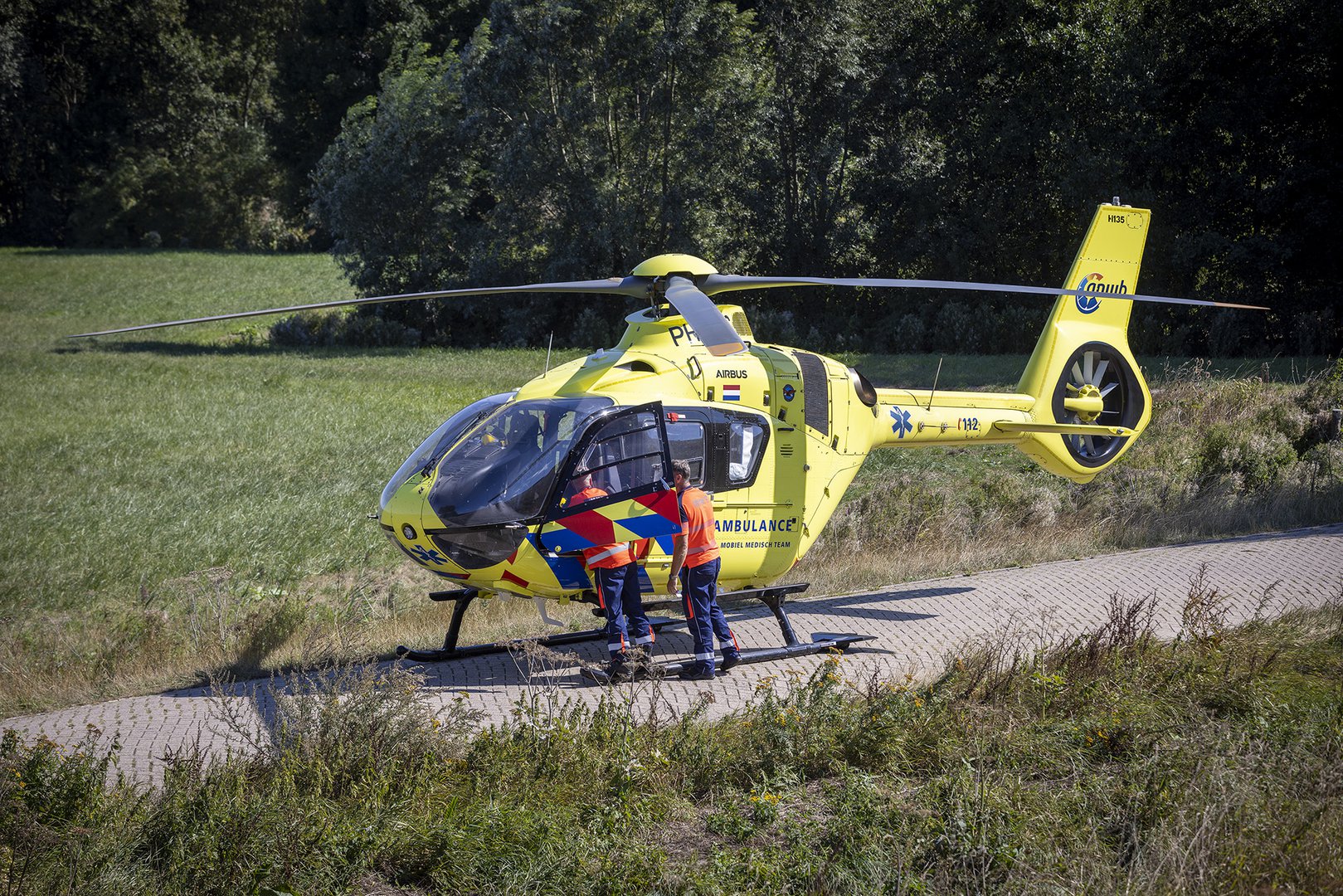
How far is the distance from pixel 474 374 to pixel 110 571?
16.1 m

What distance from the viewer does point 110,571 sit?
1324cm

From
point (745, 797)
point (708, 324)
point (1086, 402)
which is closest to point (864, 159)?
point (1086, 402)

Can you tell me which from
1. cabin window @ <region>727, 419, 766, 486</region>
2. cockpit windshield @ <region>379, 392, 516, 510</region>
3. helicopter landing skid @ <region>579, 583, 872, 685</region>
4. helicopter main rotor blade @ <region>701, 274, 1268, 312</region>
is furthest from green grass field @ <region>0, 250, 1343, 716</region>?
helicopter main rotor blade @ <region>701, 274, 1268, 312</region>

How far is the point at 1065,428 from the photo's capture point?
483 inches

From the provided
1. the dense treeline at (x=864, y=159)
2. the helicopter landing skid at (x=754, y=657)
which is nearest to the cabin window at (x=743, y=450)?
the helicopter landing skid at (x=754, y=657)

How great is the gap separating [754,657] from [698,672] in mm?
691

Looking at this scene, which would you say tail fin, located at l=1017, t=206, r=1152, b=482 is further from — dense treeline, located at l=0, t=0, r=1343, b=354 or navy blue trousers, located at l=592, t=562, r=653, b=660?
dense treeline, located at l=0, t=0, r=1343, b=354

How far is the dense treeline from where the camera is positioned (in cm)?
2958

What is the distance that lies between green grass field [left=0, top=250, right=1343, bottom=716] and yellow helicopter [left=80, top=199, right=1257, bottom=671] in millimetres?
1601

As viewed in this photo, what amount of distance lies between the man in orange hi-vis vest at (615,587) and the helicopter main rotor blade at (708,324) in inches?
63.0

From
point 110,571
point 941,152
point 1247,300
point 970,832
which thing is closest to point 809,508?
point 970,832

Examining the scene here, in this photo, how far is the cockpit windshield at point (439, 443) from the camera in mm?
8969

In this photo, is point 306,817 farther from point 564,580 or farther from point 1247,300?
point 1247,300

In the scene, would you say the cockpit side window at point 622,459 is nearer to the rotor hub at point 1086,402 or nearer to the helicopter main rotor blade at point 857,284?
the helicopter main rotor blade at point 857,284
